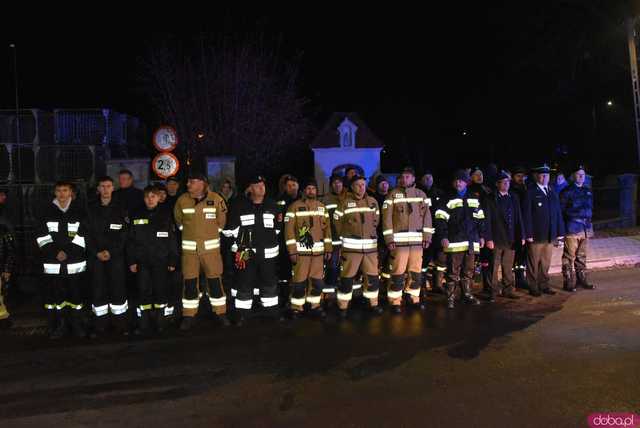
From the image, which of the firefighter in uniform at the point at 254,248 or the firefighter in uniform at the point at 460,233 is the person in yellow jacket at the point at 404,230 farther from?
the firefighter in uniform at the point at 254,248

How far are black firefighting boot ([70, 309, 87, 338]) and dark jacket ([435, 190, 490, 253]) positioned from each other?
5212 millimetres

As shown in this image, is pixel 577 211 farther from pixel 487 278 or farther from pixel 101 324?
pixel 101 324

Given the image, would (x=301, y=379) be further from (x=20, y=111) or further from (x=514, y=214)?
(x=20, y=111)

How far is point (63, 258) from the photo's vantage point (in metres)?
7.29

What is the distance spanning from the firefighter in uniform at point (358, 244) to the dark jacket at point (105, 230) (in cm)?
304

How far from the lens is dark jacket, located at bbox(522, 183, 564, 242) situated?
9.12 m

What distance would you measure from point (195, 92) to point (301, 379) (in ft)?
59.5

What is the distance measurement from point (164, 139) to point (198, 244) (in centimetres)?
376

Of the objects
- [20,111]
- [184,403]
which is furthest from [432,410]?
[20,111]

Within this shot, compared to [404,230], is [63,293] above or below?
below

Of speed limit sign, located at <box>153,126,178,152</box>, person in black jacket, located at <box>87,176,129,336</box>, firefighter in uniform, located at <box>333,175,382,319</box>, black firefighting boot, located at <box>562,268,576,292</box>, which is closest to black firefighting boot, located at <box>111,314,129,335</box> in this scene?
person in black jacket, located at <box>87,176,129,336</box>

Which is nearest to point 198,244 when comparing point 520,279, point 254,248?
point 254,248

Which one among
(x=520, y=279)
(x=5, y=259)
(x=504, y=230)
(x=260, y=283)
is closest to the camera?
(x=260, y=283)

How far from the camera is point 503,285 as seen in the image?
916 centimetres
